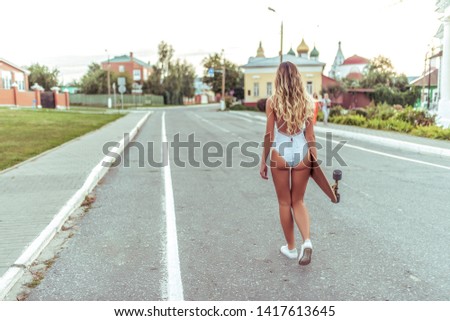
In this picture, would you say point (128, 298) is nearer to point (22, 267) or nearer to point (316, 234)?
point (22, 267)

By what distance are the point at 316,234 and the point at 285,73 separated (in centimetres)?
209

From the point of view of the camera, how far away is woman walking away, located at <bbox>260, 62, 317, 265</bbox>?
427cm

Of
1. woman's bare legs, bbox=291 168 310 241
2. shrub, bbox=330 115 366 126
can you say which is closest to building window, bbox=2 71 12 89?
shrub, bbox=330 115 366 126

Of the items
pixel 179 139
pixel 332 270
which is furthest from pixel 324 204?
pixel 179 139

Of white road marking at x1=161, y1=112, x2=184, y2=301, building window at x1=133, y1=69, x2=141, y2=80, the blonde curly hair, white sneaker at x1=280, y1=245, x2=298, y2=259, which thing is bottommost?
white road marking at x1=161, y1=112, x2=184, y2=301

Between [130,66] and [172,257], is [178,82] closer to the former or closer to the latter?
[130,66]

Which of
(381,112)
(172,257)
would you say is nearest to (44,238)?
(172,257)

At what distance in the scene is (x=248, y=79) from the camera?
65.3 m

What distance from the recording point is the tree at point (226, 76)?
8956cm

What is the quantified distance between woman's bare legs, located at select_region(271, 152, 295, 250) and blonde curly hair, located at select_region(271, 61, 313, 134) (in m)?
0.33

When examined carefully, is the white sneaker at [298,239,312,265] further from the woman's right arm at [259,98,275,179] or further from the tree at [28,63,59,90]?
the tree at [28,63,59,90]

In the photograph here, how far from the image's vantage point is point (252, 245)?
5055 mm

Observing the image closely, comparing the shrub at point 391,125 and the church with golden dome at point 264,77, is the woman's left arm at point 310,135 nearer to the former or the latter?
the shrub at point 391,125

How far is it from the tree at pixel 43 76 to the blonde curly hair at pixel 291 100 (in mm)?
85977
